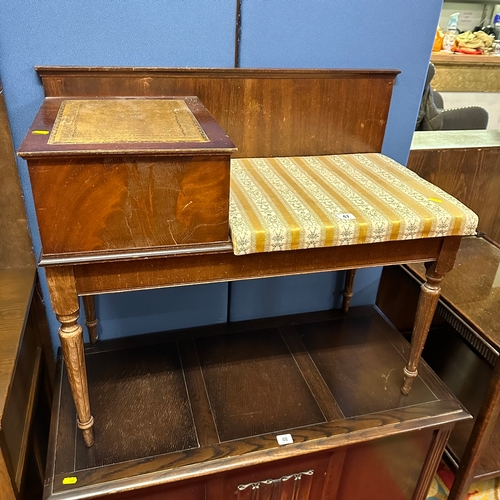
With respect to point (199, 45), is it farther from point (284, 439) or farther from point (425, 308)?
point (284, 439)

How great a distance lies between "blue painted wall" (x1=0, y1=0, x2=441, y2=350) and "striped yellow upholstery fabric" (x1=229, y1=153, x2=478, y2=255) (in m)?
0.24

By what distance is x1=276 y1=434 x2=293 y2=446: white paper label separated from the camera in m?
0.96

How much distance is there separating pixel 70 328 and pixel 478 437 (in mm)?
942

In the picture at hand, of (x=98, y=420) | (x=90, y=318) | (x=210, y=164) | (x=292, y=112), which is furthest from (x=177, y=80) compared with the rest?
(x=98, y=420)

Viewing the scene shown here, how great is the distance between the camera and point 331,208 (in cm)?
85

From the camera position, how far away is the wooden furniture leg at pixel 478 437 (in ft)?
3.49

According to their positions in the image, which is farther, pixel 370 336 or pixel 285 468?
pixel 370 336

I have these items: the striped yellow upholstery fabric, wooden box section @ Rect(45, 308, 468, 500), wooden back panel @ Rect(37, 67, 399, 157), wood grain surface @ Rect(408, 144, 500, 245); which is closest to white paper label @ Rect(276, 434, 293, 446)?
wooden box section @ Rect(45, 308, 468, 500)

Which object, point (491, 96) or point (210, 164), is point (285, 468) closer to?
point (210, 164)

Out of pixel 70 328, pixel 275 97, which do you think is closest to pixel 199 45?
pixel 275 97

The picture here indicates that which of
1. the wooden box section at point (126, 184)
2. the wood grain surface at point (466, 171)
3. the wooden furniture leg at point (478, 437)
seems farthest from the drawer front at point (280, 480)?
the wood grain surface at point (466, 171)

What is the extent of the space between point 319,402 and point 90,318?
0.58 m

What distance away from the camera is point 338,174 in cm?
101

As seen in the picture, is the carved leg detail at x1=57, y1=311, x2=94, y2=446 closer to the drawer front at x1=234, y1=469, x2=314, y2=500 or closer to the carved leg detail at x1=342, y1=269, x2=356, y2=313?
the drawer front at x1=234, y1=469, x2=314, y2=500
